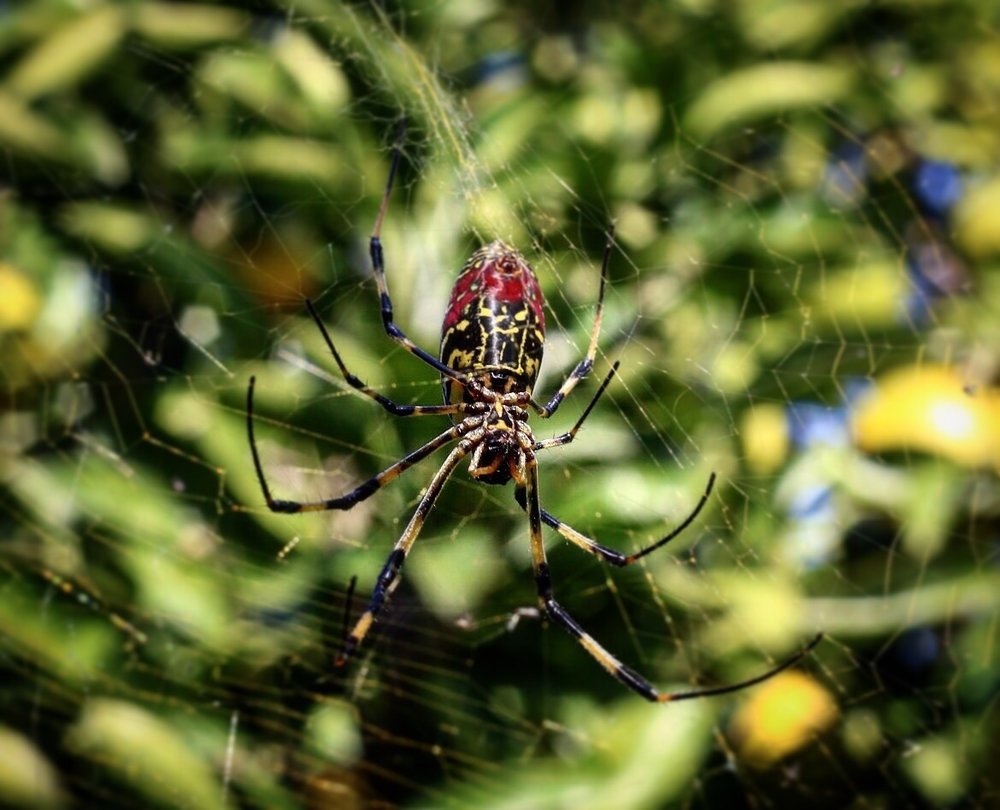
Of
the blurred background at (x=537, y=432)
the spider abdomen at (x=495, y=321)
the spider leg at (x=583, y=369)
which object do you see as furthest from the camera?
the blurred background at (x=537, y=432)

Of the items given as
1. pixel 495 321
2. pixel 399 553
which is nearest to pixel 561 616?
pixel 399 553

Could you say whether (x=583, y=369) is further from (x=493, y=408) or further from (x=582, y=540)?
(x=582, y=540)

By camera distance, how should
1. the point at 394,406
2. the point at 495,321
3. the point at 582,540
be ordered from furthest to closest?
the point at 582,540 < the point at 394,406 < the point at 495,321

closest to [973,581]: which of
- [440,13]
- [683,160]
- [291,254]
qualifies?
[683,160]

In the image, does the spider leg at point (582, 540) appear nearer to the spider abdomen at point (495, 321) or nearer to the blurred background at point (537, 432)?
the blurred background at point (537, 432)

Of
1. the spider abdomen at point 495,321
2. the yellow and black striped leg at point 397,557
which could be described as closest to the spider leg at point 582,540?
the yellow and black striped leg at point 397,557

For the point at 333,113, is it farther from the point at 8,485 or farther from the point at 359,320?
the point at 8,485

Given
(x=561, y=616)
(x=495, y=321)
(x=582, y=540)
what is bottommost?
(x=561, y=616)
